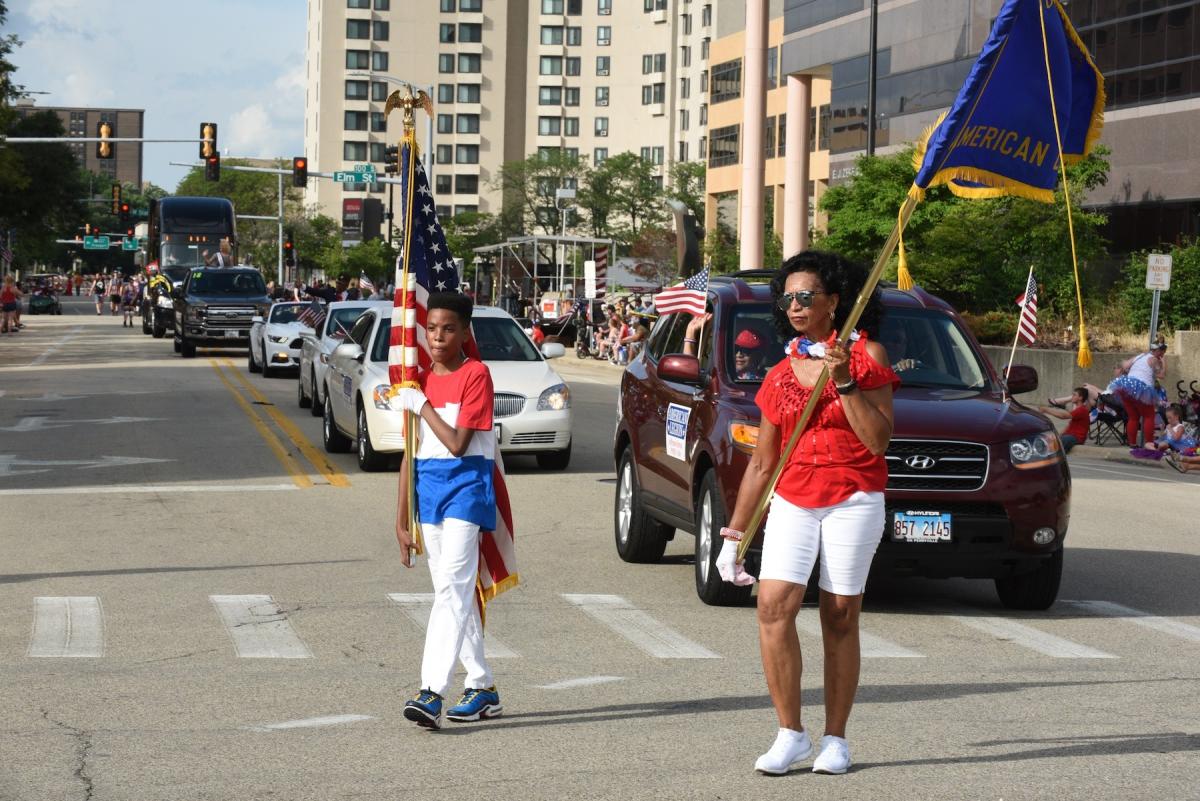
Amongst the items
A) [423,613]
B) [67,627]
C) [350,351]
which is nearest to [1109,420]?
[350,351]

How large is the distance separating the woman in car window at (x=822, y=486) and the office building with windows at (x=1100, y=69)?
35883 mm

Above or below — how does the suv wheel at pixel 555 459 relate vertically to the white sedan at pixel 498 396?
below

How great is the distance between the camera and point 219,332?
144 ft

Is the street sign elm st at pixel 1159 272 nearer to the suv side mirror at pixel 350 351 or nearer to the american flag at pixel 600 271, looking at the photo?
the suv side mirror at pixel 350 351

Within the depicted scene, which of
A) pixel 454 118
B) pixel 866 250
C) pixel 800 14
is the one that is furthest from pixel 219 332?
pixel 454 118

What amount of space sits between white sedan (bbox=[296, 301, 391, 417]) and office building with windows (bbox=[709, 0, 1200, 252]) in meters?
21.1

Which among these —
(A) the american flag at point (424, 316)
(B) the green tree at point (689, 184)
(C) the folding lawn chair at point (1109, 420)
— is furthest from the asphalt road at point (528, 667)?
(B) the green tree at point (689, 184)

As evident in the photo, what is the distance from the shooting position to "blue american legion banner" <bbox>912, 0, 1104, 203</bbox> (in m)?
7.69

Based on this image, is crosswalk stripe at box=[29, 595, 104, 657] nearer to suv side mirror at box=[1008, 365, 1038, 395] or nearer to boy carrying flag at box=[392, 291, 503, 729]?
boy carrying flag at box=[392, 291, 503, 729]

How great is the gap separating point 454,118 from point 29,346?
108 meters

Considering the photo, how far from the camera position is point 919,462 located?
10.2m

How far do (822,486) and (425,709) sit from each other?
1882mm

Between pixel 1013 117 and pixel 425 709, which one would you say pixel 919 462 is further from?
pixel 425 709

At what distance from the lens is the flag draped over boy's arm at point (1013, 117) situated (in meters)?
7.69
